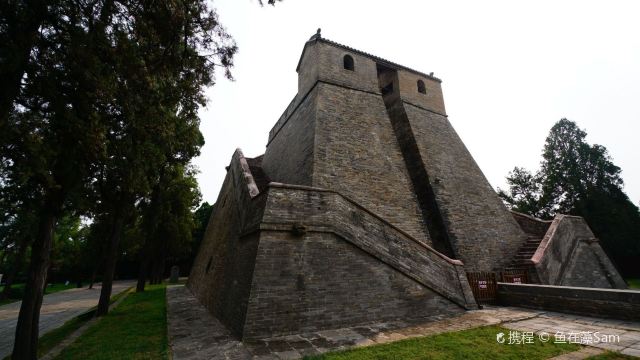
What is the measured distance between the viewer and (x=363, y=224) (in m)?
8.00

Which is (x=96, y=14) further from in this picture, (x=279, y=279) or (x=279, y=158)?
(x=279, y=158)

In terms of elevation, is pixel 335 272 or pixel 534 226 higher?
pixel 534 226

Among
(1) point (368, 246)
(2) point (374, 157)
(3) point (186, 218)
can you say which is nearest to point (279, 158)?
(2) point (374, 157)

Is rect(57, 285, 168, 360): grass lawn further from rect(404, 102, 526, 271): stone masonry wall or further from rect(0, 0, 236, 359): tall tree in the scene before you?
rect(404, 102, 526, 271): stone masonry wall

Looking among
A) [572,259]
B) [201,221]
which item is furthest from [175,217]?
[572,259]

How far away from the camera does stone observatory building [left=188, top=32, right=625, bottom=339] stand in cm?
675

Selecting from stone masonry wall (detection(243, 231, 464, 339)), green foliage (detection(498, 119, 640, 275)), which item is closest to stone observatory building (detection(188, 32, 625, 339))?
stone masonry wall (detection(243, 231, 464, 339))

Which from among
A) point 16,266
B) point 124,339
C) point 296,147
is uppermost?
point 296,147

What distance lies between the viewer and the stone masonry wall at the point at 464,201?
11.7m

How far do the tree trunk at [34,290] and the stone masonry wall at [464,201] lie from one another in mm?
12575

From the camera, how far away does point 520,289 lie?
8.77 metres

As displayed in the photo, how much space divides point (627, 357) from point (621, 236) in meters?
30.5

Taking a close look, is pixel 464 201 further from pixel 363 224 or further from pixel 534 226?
pixel 363 224

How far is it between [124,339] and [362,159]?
9.82m
